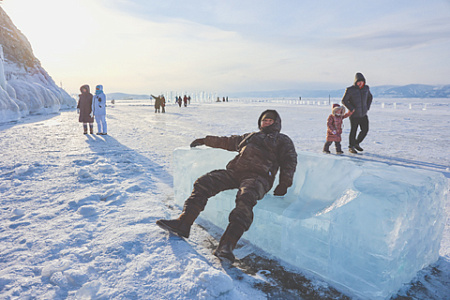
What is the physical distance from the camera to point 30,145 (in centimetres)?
717

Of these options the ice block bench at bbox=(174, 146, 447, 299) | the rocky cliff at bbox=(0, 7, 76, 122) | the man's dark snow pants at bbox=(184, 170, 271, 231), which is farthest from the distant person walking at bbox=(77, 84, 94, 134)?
the ice block bench at bbox=(174, 146, 447, 299)

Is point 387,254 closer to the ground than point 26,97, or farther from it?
closer to the ground

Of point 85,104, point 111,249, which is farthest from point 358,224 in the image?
point 85,104

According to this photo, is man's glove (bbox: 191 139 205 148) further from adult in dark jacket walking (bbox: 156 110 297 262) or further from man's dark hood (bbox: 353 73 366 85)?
man's dark hood (bbox: 353 73 366 85)

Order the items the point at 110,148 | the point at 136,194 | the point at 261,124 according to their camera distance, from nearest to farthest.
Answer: the point at 261,124 → the point at 136,194 → the point at 110,148

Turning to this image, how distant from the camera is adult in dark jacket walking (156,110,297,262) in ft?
7.62

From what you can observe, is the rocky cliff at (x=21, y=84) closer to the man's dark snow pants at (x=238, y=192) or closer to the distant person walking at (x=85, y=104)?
the distant person walking at (x=85, y=104)

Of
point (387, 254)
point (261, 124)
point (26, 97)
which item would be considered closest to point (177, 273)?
point (387, 254)

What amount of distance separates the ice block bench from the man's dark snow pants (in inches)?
5.6

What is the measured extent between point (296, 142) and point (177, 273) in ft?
21.6

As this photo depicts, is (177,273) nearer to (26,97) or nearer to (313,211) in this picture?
(313,211)

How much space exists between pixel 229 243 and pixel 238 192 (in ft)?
1.59

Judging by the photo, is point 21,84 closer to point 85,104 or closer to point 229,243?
point 85,104

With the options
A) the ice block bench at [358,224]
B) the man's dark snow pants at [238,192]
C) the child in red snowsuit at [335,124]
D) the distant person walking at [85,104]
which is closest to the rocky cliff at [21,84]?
the distant person walking at [85,104]
